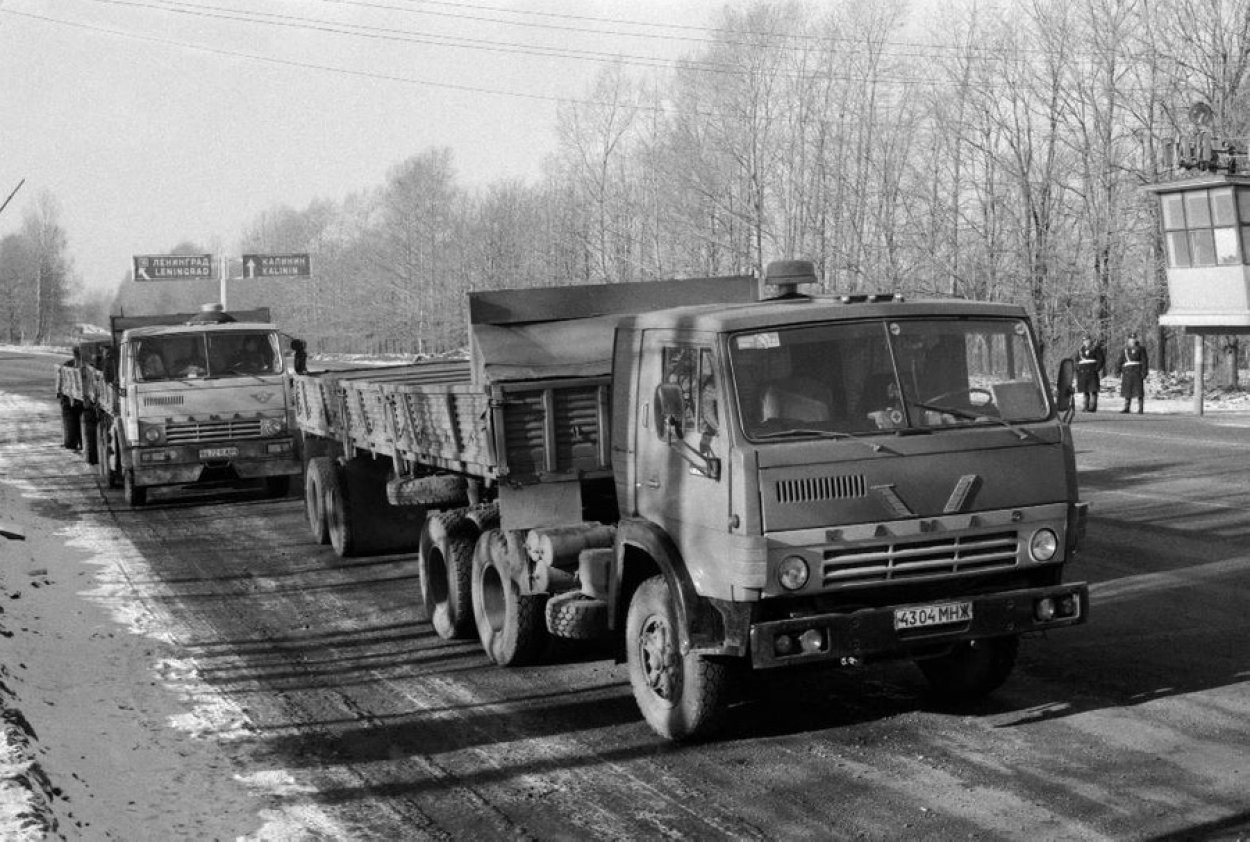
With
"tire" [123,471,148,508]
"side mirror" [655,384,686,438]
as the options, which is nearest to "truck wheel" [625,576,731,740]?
"side mirror" [655,384,686,438]

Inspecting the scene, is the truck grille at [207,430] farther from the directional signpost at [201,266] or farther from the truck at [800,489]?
the directional signpost at [201,266]

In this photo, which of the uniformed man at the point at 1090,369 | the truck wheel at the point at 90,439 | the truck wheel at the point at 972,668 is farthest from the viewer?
the uniformed man at the point at 1090,369

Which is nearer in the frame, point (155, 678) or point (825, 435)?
point (825, 435)

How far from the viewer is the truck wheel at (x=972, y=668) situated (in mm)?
7539

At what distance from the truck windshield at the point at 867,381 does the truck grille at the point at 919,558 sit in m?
0.57

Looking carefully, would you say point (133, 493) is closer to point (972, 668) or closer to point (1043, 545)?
point (972, 668)

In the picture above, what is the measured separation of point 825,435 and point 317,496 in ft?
29.1

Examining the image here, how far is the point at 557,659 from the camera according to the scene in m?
9.19

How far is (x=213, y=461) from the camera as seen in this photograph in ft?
58.1

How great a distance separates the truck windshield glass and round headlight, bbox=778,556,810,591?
12701 mm

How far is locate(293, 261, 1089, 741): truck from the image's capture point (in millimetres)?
6582

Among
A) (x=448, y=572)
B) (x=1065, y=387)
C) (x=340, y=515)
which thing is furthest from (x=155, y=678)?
(x=1065, y=387)

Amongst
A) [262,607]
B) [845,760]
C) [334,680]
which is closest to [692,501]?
[845,760]

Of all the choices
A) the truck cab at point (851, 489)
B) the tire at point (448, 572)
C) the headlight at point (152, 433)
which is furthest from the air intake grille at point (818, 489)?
the headlight at point (152, 433)
